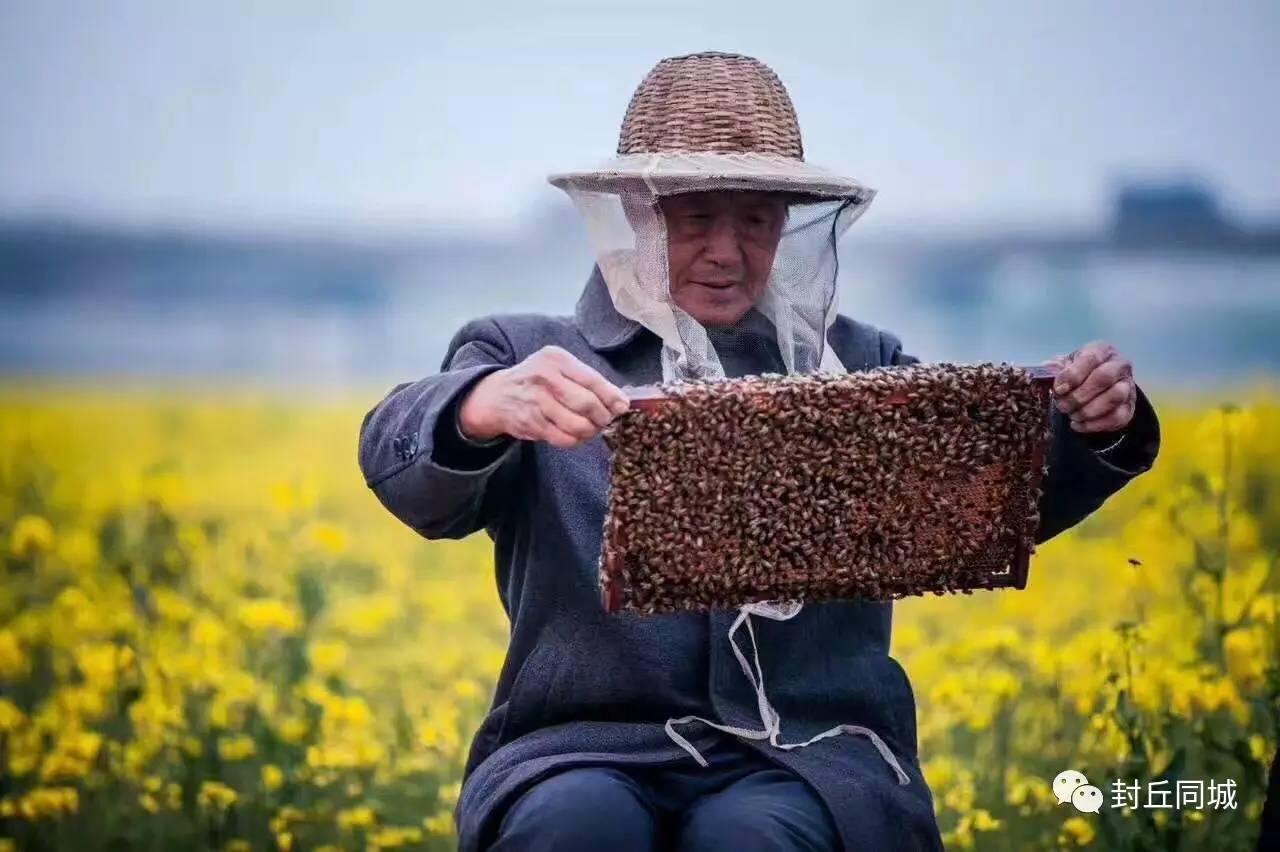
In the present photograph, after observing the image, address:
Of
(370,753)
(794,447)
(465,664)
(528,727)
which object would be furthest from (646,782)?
(465,664)

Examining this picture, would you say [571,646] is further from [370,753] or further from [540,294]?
[540,294]

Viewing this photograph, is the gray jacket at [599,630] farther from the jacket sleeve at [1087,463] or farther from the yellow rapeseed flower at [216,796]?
the yellow rapeseed flower at [216,796]

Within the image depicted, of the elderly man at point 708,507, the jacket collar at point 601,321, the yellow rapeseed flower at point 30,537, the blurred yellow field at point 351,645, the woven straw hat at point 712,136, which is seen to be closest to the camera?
the elderly man at point 708,507

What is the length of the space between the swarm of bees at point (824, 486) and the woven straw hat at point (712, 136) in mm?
370

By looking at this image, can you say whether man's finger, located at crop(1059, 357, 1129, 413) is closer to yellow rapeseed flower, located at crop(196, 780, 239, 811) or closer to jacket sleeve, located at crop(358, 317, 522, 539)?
jacket sleeve, located at crop(358, 317, 522, 539)

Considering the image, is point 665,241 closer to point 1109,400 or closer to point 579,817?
point 1109,400

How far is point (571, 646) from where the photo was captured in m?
2.27

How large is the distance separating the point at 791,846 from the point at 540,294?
6.55 ft

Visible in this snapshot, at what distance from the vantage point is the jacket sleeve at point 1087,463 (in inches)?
89.2

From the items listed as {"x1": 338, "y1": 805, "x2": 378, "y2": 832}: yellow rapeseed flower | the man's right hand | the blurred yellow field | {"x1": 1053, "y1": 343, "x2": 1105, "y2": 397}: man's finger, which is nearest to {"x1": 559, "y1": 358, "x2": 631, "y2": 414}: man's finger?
the man's right hand

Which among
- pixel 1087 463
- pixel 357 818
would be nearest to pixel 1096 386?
pixel 1087 463

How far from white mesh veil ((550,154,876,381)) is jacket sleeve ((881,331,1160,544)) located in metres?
0.37

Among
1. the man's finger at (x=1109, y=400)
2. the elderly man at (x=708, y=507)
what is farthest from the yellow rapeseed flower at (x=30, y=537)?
the man's finger at (x=1109, y=400)

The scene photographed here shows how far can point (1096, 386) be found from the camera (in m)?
2.15
